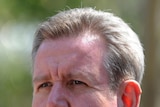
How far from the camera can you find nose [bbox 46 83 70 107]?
4.75 metres

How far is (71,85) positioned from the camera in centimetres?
491

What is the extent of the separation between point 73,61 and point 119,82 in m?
0.40

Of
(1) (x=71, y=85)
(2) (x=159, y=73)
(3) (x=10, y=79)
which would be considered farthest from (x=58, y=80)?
(3) (x=10, y=79)

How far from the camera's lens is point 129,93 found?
16.9 feet

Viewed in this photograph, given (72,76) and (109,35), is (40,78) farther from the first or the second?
(109,35)

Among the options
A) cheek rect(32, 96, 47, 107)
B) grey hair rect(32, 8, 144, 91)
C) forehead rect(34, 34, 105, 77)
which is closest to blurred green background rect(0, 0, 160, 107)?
grey hair rect(32, 8, 144, 91)

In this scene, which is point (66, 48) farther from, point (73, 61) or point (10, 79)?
point (10, 79)

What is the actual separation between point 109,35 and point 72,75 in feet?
1.49

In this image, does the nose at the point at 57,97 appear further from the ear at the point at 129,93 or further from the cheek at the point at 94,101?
the ear at the point at 129,93

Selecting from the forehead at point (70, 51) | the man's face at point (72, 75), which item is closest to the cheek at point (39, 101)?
the man's face at point (72, 75)

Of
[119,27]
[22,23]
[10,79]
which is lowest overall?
[10,79]

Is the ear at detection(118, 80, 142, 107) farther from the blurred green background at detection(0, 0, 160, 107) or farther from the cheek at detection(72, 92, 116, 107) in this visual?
the blurred green background at detection(0, 0, 160, 107)

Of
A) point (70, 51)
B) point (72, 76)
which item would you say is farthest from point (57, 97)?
point (70, 51)

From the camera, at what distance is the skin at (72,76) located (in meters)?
4.87
